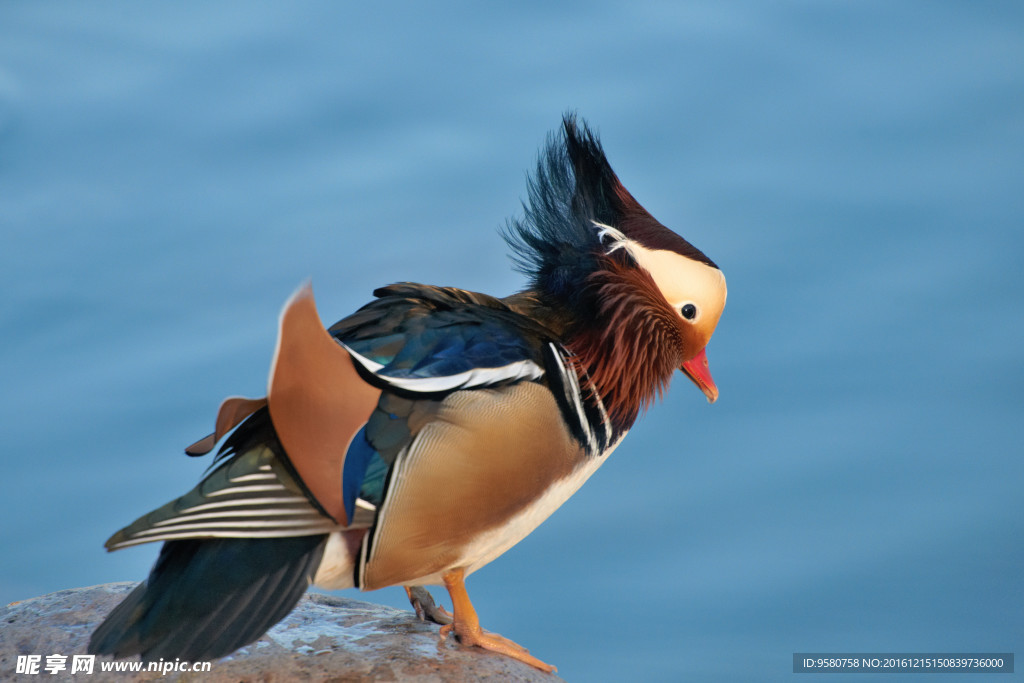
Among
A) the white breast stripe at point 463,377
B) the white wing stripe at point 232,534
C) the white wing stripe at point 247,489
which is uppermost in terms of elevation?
the white breast stripe at point 463,377

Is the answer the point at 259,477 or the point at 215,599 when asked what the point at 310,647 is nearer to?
the point at 215,599

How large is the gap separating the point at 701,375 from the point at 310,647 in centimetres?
128

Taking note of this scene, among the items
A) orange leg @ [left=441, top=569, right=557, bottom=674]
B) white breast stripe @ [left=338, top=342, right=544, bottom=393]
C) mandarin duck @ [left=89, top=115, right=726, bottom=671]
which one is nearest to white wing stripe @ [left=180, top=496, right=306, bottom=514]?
mandarin duck @ [left=89, top=115, right=726, bottom=671]

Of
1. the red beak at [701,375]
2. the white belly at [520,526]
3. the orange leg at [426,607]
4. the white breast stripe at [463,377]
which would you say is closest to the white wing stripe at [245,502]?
the white breast stripe at [463,377]

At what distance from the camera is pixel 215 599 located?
2064 millimetres

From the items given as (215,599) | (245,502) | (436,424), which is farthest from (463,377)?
(215,599)

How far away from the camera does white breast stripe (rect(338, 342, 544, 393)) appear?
2.13m

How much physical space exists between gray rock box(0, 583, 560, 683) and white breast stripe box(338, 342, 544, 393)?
0.80 metres

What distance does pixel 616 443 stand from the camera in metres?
2.58

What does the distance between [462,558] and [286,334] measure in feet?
2.46

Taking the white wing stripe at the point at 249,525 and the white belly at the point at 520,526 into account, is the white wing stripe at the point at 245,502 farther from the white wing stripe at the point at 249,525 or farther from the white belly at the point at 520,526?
the white belly at the point at 520,526

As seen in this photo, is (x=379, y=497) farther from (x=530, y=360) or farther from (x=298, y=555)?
(x=530, y=360)

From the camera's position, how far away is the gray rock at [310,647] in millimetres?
2557

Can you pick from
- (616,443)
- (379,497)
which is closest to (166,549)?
(379,497)
